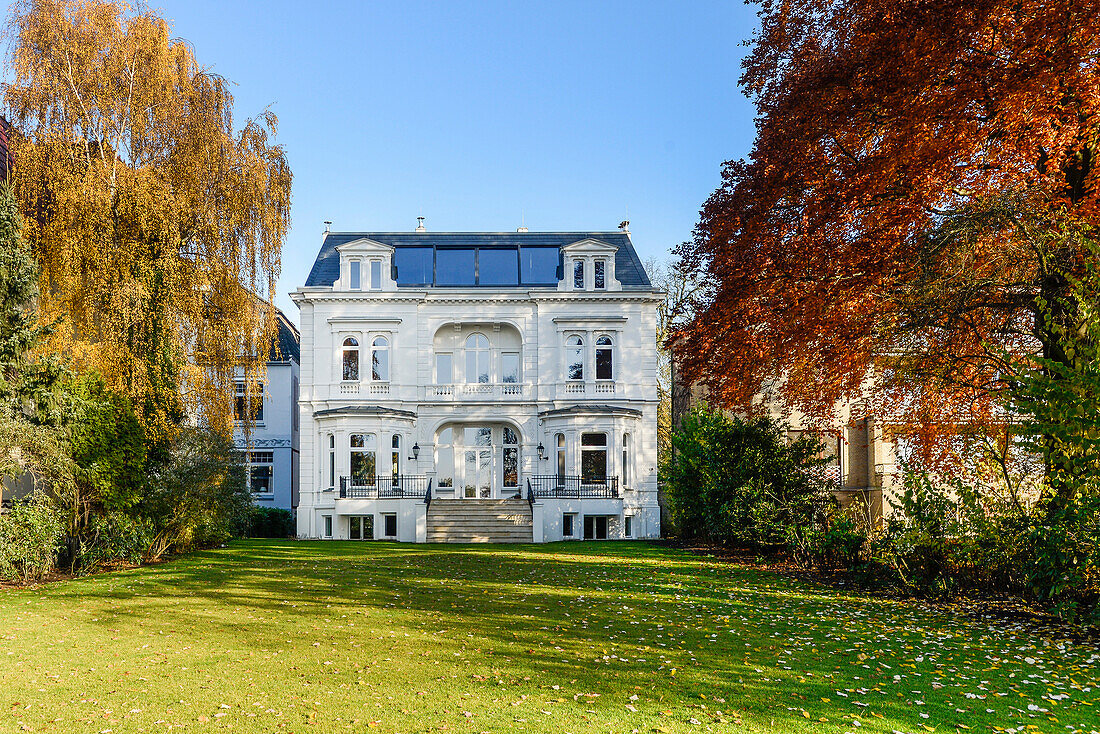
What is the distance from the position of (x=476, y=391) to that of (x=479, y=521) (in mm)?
5206

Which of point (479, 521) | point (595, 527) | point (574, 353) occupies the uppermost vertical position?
point (574, 353)

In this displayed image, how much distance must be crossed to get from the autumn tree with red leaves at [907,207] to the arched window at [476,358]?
15.3m

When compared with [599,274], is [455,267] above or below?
above

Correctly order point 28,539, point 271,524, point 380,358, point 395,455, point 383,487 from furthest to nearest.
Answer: point 380,358 → point 395,455 → point 271,524 → point 383,487 → point 28,539

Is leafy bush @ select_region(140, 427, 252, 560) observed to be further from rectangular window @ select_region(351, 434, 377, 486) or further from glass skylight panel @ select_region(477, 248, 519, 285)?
glass skylight panel @ select_region(477, 248, 519, 285)

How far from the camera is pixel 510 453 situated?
96.6 ft

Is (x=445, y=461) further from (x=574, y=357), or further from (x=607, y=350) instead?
(x=607, y=350)

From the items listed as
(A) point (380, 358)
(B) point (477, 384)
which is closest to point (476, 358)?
(B) point (477, 384)

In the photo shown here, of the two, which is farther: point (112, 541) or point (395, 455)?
point (395, 455)

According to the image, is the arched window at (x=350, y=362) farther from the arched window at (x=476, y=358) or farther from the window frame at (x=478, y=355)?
the arched window at (x=476, y=358)

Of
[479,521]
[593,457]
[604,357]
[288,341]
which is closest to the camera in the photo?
[479,521]

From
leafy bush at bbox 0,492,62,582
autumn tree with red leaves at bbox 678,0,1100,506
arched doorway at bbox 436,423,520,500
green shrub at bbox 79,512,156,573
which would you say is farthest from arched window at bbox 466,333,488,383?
leafy bush at bbox 0,492,62,582

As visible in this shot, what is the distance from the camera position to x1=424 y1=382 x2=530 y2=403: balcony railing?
94.1ft

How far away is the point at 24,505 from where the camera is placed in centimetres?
1317
